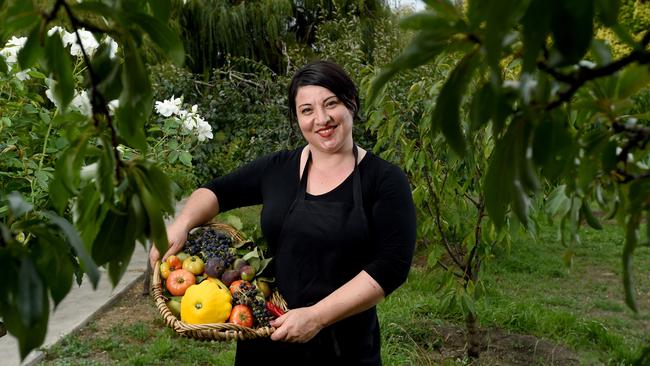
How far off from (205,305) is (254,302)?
0.57 feet

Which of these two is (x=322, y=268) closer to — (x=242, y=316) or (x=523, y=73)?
(x=242, y=316)

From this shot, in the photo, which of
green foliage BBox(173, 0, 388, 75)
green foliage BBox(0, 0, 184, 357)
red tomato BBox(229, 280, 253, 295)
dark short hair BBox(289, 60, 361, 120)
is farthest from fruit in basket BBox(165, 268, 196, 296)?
green foliage BBox(173, 0, 388, 75)

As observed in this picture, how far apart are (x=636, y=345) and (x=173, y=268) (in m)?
3.35

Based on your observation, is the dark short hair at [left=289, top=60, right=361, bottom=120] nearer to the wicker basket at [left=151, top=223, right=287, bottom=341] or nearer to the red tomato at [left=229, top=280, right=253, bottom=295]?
the red tomato at [left=229, top=280, right=253, bottom=295]

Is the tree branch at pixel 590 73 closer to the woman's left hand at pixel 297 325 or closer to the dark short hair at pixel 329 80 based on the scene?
the woman's left hand at pixel 297 325

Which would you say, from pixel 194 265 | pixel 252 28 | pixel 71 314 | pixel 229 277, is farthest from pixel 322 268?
pixel 252 28

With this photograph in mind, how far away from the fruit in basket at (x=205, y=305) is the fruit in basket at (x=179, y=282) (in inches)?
2.0

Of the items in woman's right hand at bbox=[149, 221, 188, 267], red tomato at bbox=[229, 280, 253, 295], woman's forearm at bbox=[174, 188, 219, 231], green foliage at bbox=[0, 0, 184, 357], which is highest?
green foliage at bbox=[0, 0, 184, 357]

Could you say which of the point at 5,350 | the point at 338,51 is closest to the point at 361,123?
the point at 338,51

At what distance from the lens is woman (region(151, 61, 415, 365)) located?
2.26 m

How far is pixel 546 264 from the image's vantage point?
683 cm

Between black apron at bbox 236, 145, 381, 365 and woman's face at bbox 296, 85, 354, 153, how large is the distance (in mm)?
136

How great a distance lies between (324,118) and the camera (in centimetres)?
234

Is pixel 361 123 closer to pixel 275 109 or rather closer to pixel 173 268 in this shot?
pixel 275 109
